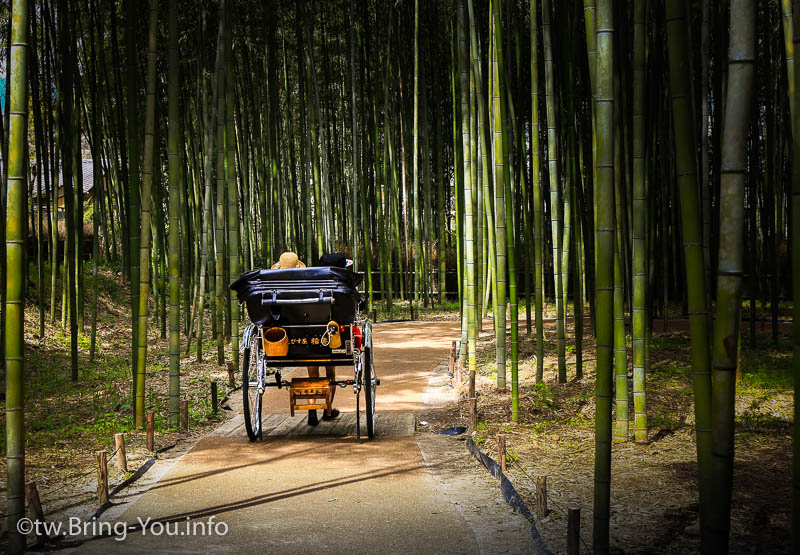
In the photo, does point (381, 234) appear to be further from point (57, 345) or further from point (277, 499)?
point (277, 499)

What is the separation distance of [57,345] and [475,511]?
5.85 metres

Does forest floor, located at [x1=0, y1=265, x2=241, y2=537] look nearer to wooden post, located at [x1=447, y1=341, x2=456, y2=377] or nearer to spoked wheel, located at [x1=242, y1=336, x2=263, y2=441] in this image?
spoked wheel, located at [x1=242, y1=336, x2=263, y2=441]

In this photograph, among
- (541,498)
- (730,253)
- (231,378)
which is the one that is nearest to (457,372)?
(231,378)

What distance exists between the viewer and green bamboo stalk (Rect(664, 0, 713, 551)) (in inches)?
64.9

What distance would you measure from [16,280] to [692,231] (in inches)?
68.7

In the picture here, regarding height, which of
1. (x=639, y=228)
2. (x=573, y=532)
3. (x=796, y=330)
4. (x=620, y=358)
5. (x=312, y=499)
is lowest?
(x=312, y=499)

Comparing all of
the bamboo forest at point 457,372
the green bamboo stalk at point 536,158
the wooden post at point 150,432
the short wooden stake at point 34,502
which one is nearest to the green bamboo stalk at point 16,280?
the bamboo forest at point 457,372

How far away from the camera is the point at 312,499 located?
2.78 m

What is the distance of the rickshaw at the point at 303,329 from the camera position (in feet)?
12.5

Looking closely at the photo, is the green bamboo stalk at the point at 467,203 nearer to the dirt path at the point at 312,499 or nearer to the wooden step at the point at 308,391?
the dirt path at the point at 312,499

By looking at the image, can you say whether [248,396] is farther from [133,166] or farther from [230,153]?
[230,153]

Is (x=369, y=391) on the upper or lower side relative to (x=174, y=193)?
lower

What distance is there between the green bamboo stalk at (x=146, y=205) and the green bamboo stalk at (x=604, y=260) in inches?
94.4

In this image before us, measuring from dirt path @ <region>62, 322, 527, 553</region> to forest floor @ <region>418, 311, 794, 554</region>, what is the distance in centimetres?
28
